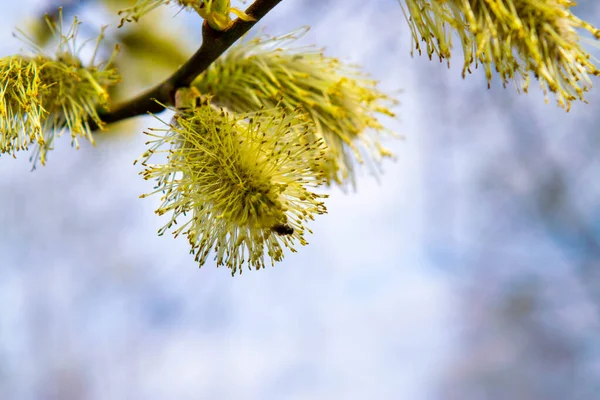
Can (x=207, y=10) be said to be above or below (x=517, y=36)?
below

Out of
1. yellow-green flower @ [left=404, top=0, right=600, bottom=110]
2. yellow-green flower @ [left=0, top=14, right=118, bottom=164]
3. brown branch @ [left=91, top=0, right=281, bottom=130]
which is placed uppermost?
yellow-green flower @ [left=404, top=0, right=600, bottom=110]

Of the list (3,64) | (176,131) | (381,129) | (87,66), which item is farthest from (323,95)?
(3,64)

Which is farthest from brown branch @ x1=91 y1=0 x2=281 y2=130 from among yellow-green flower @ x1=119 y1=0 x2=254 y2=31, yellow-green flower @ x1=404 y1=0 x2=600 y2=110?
yellow-green flower @ x1=404 y1=0 x2=600 y2=110

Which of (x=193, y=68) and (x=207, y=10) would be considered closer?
(x=207, y=10)

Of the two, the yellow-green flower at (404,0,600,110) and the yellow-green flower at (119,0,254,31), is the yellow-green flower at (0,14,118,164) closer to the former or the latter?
the yellow-green flower at (119,0,254,31)

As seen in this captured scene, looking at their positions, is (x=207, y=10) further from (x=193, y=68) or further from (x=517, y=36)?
(x=517, y=36)

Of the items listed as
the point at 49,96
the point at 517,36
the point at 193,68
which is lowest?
the point at 49,96

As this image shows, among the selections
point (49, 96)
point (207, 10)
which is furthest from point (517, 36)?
point (49, 96)
